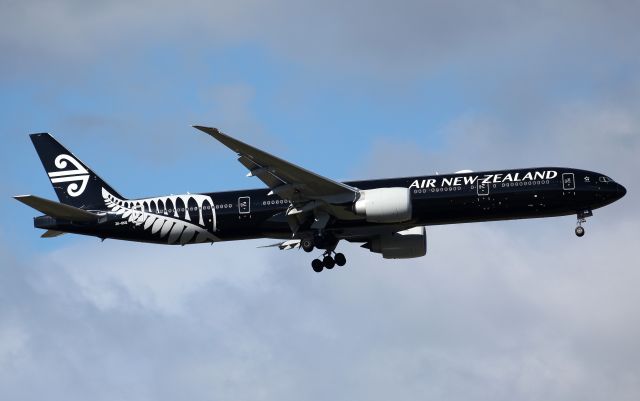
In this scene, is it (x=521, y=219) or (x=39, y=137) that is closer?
(x=521, y=219)

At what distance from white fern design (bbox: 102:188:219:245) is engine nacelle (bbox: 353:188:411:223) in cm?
815

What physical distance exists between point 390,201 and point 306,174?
13.9ft

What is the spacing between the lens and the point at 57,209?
63.2 metres

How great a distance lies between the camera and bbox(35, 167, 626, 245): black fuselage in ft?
203

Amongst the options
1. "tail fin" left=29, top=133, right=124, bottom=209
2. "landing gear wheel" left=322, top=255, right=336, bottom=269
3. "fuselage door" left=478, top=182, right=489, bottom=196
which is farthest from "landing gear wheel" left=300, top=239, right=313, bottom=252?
"tail fin" left=29, top=133, right=124, bottom=209

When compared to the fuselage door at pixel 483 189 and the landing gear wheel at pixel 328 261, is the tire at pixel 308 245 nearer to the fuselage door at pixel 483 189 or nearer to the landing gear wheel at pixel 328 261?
the landing gear wheel at pixel 328 261

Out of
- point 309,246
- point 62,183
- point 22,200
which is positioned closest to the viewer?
point 22,200

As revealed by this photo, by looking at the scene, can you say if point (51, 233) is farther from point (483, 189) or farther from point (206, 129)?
point (483, 189)

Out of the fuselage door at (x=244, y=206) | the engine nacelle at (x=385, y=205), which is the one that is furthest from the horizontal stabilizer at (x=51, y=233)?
the engine nacelle at (x=385, y=205)

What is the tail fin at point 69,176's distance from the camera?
67562 millimetres

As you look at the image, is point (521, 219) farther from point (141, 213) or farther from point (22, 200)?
point (22, 200)

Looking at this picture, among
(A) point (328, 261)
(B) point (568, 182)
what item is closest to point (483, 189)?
(B) point (568, 182)

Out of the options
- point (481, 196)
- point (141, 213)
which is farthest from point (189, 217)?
point (481, 196)

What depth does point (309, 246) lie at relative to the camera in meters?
63.8
